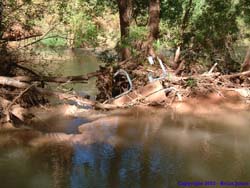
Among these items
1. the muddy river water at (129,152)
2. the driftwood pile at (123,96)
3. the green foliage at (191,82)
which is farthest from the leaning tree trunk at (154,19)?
the muddy river water at (129,152)

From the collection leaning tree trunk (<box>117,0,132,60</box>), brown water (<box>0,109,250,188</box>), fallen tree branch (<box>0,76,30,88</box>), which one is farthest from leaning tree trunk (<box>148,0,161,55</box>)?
fallen tree branch (<box>0,76,30,88</box>)

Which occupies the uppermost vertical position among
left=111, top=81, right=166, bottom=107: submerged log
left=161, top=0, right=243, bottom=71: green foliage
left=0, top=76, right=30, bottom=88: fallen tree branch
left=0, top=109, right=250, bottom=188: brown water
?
left=161, top=0, right=243, bottom=71: green foliage

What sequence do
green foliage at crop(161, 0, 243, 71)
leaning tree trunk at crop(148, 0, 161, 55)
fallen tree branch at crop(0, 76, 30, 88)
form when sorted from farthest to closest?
1. green foliage at crop(161, 0, 243, 71)
2. leaning tree trunk at crop(148, 0, 161, 55)
3. fallen tree branch at crop(0, 76, 30, 88)

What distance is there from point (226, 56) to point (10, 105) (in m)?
6.57

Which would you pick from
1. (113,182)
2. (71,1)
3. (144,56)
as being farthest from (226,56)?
(113,182)

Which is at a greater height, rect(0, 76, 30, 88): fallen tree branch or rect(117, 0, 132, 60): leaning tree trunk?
rect(117, 0, 132, 60): leaning tree trunk

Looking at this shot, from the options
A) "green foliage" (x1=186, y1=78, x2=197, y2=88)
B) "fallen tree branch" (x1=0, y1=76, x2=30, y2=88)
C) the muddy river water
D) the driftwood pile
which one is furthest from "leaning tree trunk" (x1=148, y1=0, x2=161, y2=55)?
"fallen tree branch" (x1=0, y1=76, x2=30, y2=88)

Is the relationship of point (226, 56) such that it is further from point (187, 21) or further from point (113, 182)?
point (113, 182)

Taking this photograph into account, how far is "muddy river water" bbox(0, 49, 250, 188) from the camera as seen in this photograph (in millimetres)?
6184

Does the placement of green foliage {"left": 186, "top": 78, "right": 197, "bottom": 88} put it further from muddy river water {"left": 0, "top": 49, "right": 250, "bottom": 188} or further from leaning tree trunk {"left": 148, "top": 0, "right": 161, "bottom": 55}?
leaning tree trunk {"left": 148, "top": 0, "right": 161, "bottom": 55}

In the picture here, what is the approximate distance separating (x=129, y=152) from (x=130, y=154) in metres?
0.09

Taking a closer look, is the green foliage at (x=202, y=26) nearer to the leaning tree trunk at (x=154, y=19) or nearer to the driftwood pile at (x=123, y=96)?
the leaning tree trunk at (x=154, y=19)

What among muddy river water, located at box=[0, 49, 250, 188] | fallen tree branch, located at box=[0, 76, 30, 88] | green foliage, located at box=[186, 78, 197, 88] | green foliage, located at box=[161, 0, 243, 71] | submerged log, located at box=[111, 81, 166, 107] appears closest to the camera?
muddy river water, located at box=[0, 49, 250, 188]

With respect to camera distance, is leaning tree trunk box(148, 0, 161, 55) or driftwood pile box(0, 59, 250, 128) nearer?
driftwood pile box(0, 59, 250, 128)
